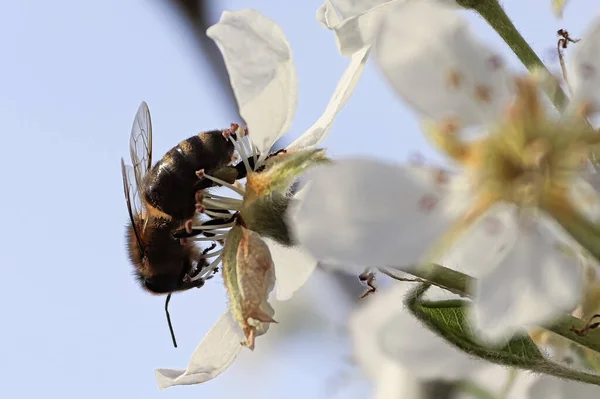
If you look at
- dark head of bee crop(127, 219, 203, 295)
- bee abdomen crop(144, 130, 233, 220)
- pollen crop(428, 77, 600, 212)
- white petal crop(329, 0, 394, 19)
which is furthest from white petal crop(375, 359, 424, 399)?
pollen crop(428, 77, 600, 212)

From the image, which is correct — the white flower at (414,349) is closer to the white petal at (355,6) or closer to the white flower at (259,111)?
the white flower at (259,111)

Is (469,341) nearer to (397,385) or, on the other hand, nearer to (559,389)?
(559,389)

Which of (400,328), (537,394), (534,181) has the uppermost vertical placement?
(534,181)

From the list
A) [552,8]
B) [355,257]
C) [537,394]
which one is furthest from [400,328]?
[552,8]

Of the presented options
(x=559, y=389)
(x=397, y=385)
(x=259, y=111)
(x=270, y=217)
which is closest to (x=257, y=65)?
(x=259, y=111)

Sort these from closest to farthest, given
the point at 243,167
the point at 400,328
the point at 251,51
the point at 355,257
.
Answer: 1. the point at 355,257
2. the point at 400,328
3. the point at 251,51
4. the point at 243,167

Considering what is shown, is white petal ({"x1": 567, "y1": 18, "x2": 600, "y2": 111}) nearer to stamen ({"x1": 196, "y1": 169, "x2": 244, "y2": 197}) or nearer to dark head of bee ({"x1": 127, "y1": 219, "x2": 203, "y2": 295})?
stamen ({"x1": 196, "y1": 169, "x2": 244, "y2": 197})

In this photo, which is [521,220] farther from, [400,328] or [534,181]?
[400,328]

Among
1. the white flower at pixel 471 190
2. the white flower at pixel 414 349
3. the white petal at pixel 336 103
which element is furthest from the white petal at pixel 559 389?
the white petal at pixel 336 103
